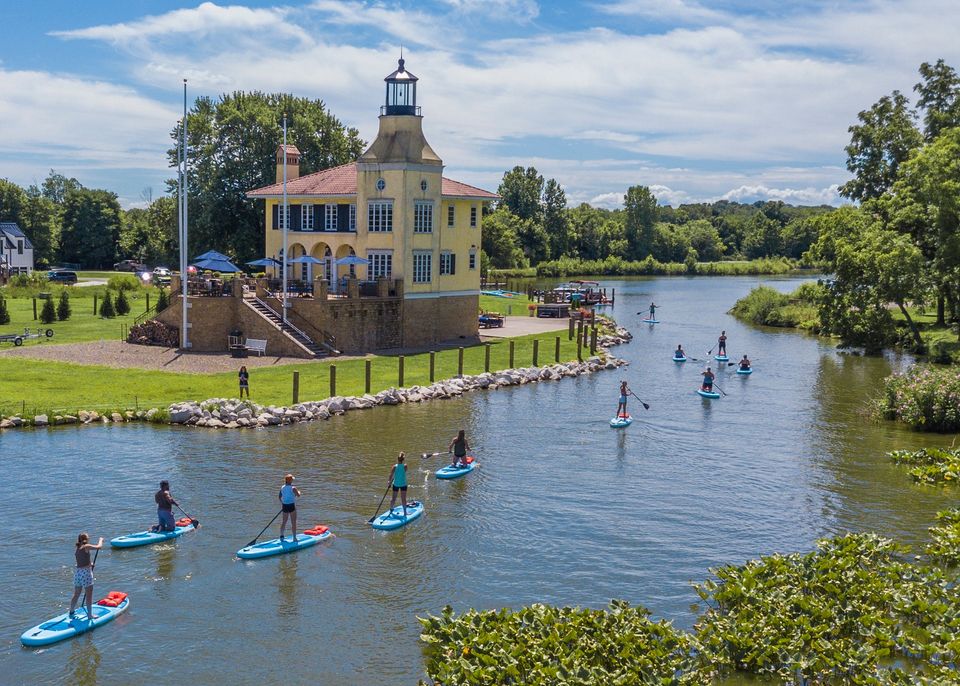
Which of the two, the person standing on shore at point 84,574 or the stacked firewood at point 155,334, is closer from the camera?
the person standing on shore at point 84,574

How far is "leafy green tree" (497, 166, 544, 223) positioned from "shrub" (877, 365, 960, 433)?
128 meters

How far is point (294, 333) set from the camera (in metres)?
50.6

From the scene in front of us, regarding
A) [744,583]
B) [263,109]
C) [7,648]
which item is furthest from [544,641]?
[263,109]

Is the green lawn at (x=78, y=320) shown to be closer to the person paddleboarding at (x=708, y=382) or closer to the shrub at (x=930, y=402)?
the person paddleboarding at (x=708, y=382)

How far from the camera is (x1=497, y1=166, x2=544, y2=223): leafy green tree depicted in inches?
6521

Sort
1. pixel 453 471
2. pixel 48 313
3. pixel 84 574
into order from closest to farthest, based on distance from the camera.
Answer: pixel 84 574, pixel 453 471, pixel 48 313

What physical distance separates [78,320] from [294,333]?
2043 centimetres

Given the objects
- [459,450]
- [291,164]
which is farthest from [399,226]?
[459,450]

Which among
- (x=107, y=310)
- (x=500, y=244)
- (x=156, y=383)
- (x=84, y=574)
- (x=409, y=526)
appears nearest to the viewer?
(x=84, y=574)

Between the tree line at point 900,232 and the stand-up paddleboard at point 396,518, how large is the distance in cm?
3919

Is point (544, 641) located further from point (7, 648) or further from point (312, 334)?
point (312, 334)

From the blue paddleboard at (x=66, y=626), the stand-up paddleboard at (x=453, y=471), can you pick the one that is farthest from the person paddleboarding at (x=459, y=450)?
the blue paddleboard at (x=66, y=626)

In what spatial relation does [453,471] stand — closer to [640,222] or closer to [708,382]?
[708,382]

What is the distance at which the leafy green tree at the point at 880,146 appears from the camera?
7225 cm
